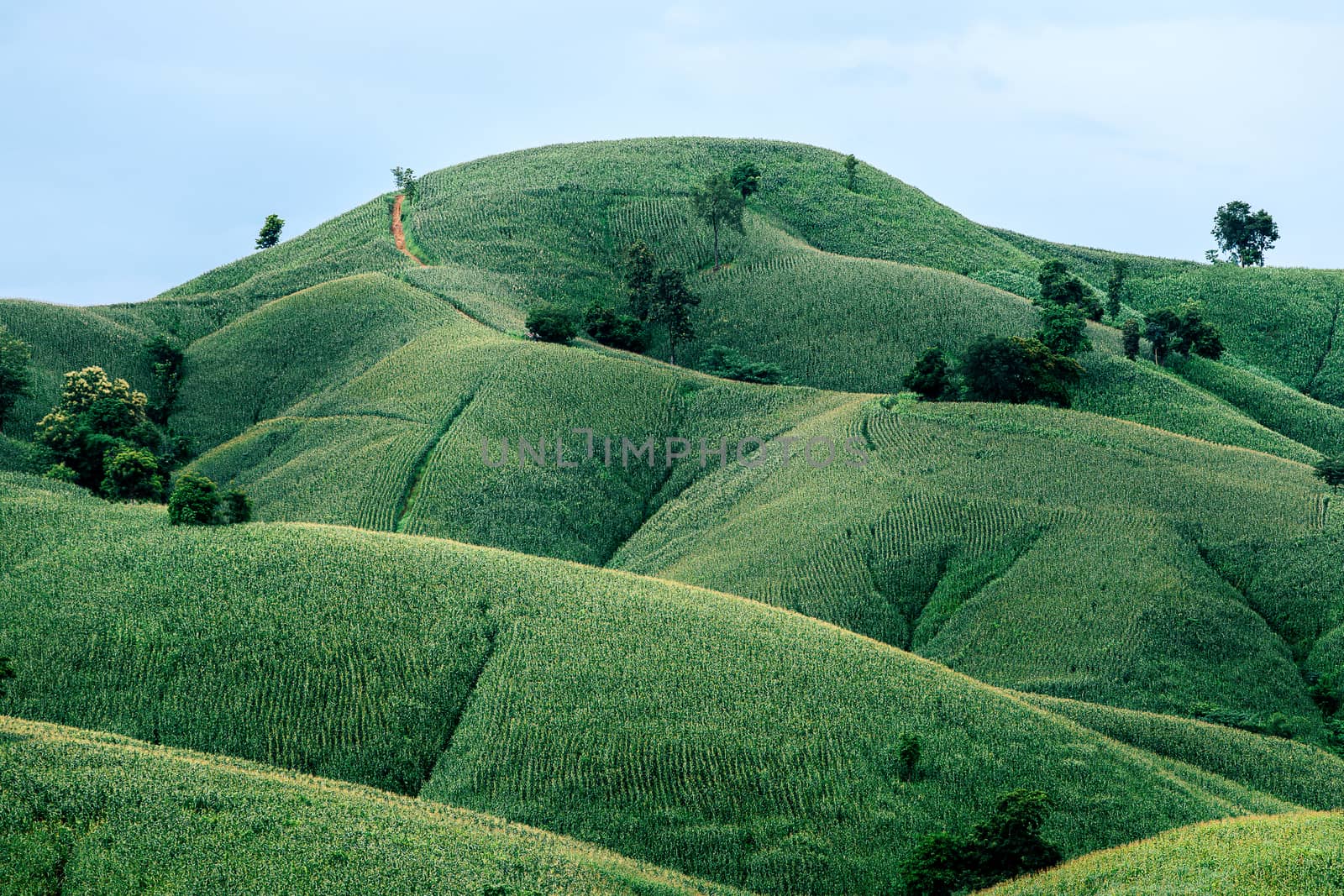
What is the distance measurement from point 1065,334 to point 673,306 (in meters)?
38.6

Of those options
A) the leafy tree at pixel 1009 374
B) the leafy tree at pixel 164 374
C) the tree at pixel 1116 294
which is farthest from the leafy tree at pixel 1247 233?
the leafy tree at pixel 164 374

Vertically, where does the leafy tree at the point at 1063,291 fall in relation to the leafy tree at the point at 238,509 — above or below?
above

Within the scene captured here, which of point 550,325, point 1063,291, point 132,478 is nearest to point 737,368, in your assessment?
point 550,325

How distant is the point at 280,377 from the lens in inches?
4715

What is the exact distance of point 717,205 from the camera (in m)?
147

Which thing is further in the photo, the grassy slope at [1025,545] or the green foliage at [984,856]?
the grassy slope at [1025,545]

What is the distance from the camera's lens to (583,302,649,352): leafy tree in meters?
127

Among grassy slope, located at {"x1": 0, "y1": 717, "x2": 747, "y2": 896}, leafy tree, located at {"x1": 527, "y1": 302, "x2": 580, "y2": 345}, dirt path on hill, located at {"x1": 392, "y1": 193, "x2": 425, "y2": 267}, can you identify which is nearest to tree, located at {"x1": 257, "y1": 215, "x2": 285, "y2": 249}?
dirt path on hill, located at {"x1": 392, "y1": 193, "x2": 425, "y2": 267}

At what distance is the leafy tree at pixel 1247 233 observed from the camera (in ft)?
582

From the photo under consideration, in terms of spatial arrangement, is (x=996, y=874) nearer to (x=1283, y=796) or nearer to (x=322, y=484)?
(x=1283, y=796)

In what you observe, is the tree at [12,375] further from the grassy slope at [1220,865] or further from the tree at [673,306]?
the grassy slope at [1220,865]

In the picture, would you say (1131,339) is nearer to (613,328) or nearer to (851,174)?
(613,328)

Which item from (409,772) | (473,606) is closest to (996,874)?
(409,772)

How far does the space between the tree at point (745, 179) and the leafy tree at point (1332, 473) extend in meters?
90.2
